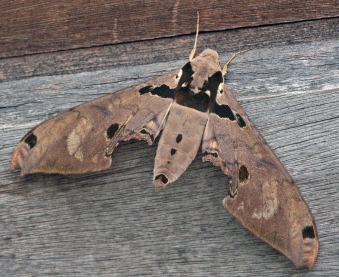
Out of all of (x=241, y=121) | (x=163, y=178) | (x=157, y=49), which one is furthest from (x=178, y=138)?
(x=157, y=49)

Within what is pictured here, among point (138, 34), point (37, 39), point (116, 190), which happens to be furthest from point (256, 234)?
point (37, 39)

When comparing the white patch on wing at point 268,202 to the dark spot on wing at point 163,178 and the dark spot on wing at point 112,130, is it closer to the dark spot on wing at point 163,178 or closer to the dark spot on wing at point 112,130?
the dark spot on wing at point 163,178

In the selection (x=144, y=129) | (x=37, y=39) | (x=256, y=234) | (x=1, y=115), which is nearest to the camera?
(x=256, y=234)

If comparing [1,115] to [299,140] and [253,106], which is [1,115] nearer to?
[253,106]

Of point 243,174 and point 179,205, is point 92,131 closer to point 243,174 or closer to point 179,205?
point 179,205

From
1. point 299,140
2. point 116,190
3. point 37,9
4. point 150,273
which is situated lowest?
point 150,273

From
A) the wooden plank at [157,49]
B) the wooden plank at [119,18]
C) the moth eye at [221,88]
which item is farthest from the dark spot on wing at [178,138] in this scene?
the wooden plank at [119,18]
